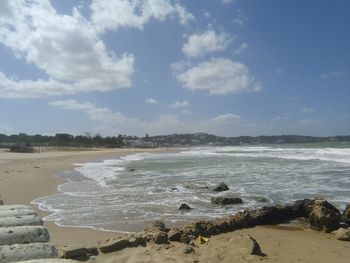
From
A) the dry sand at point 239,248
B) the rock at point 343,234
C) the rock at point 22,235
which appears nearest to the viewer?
the rock at point 22,235

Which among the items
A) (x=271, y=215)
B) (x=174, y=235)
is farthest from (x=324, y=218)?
(x=174, y=235)

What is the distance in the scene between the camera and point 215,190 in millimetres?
15594

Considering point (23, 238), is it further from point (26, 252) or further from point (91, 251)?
point (91, 251)

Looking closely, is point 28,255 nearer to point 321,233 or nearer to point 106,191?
point 321,233

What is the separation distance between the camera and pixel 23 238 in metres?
5.41

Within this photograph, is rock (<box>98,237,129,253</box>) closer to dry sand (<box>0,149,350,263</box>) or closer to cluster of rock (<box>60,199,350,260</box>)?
cluster of rock (<box>60,199,350,260</box>)

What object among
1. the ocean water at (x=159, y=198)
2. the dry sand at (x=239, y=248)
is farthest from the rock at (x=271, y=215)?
the ocean water at (x=159, y=198)

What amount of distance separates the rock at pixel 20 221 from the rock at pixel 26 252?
0.94 meters

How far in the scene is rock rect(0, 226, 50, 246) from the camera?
5.38 m

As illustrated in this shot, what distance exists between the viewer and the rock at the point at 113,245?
705 centimetres

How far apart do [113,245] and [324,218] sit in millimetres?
4933

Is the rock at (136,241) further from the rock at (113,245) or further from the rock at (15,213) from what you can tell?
the rock at (15,213)

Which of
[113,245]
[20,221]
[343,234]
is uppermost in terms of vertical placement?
[20,221]

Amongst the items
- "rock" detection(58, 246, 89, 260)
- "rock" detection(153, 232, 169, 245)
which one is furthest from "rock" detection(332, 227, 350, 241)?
"rock" detection(58, 246, 89, 260)
